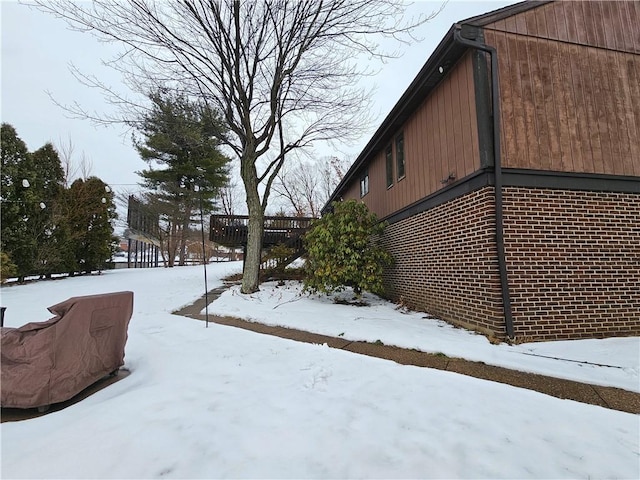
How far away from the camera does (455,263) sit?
5.28 meters

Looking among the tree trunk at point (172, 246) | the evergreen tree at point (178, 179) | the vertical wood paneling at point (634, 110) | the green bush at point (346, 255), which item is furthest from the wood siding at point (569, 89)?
the tree trunk at point (172, 246)

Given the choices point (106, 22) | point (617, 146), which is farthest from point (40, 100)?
point (617, 146)

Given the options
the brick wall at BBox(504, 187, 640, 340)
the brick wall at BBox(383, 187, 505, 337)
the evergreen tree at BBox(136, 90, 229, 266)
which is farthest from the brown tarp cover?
the evergreen tree at BBox(136, 90, 229, 266)

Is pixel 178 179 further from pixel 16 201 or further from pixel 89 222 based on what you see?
pixel 16 201

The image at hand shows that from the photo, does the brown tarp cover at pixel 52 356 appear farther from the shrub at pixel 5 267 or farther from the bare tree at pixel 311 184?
the bare tree at pixel 311 184

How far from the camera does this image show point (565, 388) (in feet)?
9.52

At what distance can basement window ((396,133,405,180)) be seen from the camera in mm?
7574

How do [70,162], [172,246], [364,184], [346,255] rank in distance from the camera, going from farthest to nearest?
[172,246], [70,162], [364,184], [346,255]

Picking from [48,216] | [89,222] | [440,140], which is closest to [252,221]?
[440,140]

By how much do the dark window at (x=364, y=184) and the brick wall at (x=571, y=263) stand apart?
20.6ft

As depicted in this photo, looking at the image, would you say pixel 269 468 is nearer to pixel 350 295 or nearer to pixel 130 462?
pixel 130 462

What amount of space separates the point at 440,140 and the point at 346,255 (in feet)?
10.3

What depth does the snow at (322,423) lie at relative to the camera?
5.82 feet

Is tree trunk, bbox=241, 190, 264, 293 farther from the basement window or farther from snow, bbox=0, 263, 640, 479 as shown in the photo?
snow, bbox=0, 263, 640, 479
